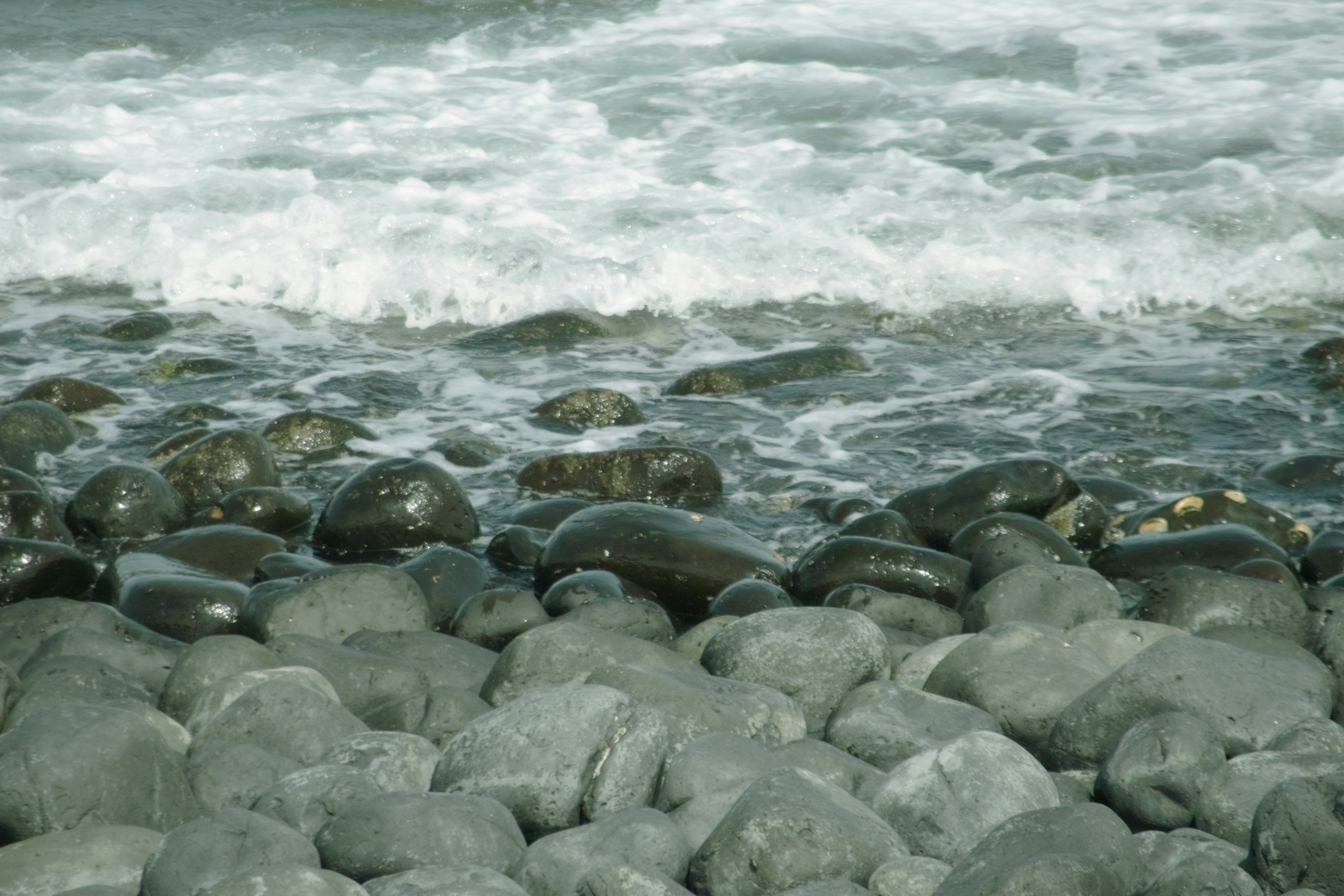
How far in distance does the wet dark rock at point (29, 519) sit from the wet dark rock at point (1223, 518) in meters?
3.79

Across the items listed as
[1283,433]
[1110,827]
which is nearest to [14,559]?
[1110,827]

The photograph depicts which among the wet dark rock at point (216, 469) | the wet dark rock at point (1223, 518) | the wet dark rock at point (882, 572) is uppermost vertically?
the wet dark rock at point (216, 469)

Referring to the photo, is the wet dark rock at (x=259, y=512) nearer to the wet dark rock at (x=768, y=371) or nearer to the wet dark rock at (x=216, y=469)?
the wet dark rock at (x=216, y=469)

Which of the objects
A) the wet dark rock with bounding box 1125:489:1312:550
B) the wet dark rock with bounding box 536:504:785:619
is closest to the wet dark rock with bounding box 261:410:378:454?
the wet dark rock with bounding box 536:504:785:619

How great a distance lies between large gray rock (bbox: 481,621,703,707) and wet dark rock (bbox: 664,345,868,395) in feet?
8.62

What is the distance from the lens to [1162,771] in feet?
8.71

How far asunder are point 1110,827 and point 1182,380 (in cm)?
418

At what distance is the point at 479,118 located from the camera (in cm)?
1024

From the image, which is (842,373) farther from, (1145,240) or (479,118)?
(479,118)

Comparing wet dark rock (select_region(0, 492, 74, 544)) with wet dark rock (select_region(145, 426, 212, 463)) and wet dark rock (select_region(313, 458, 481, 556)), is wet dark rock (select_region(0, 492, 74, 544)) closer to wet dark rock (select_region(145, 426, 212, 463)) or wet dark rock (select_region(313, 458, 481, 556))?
wet dark rock (select_region(145, 426, 212, 463))

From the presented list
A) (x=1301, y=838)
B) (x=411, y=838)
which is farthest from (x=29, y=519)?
(x=1301, y=838)

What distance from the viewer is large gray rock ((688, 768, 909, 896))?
2.38 metres

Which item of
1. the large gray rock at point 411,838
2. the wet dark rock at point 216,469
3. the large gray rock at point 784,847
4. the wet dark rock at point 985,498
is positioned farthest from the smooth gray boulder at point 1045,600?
the wet dark rock at point 216,469

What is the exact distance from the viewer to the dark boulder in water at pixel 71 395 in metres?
5.72
